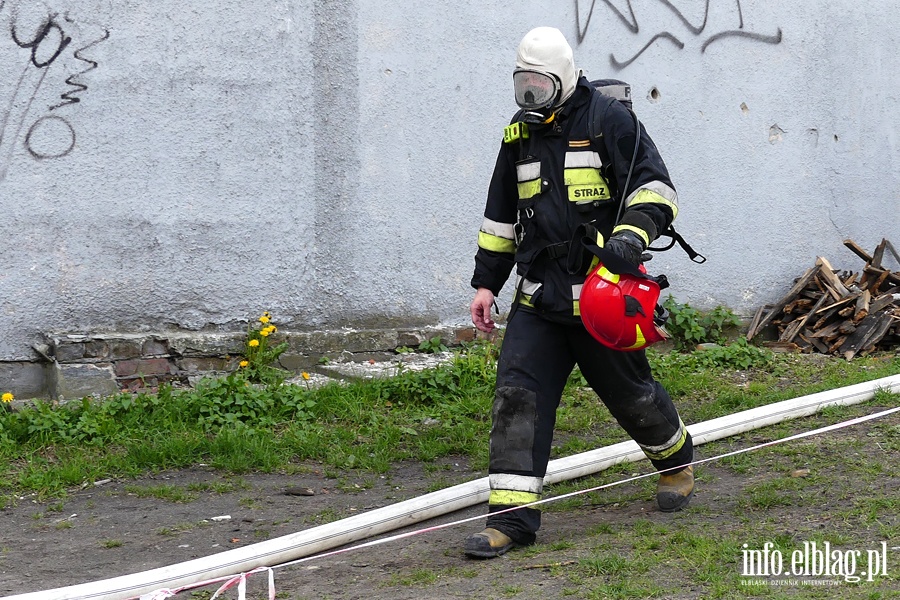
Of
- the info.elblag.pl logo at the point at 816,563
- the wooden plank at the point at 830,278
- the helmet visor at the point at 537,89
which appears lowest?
the info.elblag.pl logo at the point at 816,563

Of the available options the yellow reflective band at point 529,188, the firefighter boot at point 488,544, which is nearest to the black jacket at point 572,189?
the yellow reflective band at point 529,188

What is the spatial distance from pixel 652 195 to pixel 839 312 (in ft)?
15.1

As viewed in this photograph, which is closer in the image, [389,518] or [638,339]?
[638,339]

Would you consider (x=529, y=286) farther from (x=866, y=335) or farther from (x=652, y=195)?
(x=866, y=335)

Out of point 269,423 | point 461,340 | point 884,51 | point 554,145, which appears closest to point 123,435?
point 269,423

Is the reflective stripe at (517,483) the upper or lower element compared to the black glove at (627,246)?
lower

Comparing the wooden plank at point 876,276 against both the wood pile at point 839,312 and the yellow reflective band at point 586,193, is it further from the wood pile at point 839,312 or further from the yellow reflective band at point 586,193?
the yellow reflective band at point 586,193

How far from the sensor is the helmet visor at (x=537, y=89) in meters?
4.01

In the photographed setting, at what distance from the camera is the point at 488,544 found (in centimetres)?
384

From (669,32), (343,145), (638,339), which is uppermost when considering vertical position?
(669,32)

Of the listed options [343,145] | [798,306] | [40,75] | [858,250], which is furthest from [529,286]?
[858,250]

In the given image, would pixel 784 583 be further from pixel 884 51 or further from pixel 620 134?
pixel 884 51

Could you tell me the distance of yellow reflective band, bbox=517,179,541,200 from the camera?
412 centimetres

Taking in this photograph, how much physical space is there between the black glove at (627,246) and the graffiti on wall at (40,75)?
144 inches
